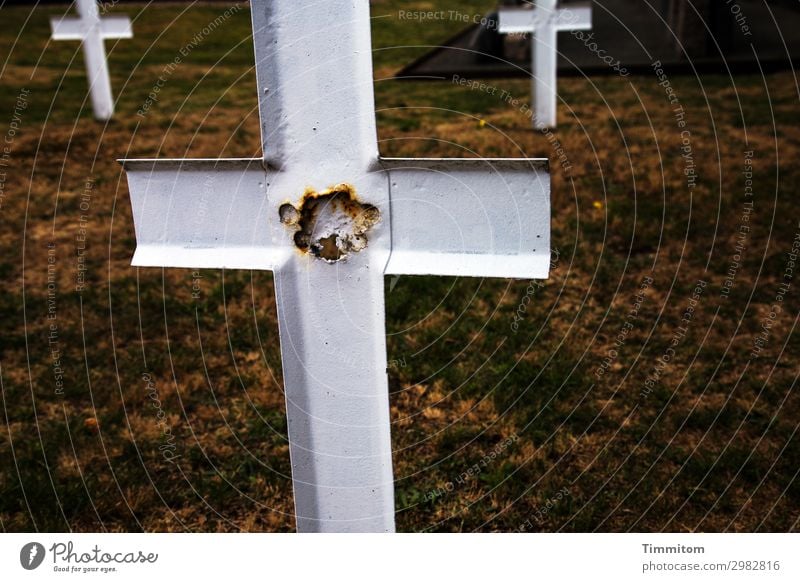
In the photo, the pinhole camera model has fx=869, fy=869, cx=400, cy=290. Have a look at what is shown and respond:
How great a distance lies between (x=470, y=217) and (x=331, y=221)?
228 mm

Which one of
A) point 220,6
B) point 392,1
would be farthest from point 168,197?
point 220,6

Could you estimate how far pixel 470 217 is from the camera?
142cm

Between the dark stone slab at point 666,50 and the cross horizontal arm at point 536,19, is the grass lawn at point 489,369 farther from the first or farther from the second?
the dark stone slab at point 666,50

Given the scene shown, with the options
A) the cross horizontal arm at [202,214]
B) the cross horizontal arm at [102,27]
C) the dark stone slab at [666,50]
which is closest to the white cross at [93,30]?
the cross horizontal arm at [102,27]

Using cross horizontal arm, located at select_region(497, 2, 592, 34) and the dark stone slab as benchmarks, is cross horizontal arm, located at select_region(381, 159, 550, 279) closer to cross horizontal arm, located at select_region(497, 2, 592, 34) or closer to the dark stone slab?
cross horizontal arm, located at select_region(497, 2, 592, 34)

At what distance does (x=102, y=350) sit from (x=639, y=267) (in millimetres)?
2273

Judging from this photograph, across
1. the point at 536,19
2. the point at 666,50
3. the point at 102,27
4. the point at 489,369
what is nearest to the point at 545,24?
the point at 536,19

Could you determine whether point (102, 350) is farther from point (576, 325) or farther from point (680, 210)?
point (680, 210)

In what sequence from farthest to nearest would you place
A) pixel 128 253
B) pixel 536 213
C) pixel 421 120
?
1. pixel 421 120
2. pixel 128 253
3. pixel 536 213

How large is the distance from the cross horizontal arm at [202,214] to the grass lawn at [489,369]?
0.86 feet

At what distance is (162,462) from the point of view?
2664 millimetres

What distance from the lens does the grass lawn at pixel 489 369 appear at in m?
2.45

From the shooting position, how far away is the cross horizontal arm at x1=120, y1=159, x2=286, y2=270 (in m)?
1.47

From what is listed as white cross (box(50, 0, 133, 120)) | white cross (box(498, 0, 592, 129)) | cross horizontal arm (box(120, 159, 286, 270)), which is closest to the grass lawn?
cross horizontal arm (box(120, 159, 286, 270))
